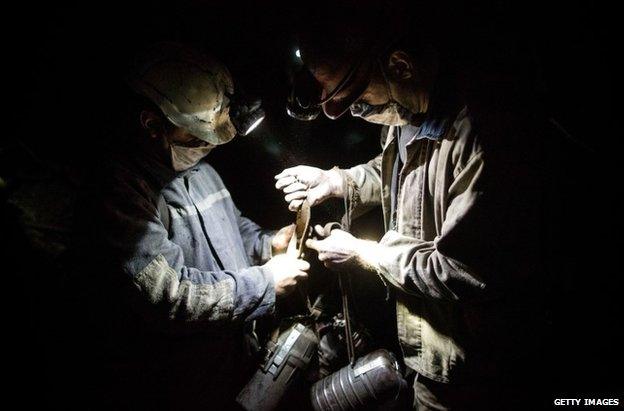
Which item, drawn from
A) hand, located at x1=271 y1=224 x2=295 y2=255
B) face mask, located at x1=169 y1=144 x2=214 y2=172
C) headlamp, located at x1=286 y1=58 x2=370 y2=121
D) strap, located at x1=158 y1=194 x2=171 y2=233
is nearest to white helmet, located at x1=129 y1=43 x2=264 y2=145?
face mask, located at x1=169 y1=144 x2=214 y2=172

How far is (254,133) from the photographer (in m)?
3.97

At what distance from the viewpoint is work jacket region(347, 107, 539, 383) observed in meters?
1.91

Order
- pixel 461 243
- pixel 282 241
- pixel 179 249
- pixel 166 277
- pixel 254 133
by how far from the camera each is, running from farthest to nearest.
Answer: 1. pixel 254 133
2. pixel 282 241
3. pixel 179 249
4. pixel 166 277
5. pixel 461 243

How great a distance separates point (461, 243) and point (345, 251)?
1038mm

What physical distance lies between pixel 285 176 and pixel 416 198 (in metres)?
1.36

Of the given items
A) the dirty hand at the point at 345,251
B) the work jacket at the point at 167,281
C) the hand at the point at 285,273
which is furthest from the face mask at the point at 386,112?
the work jacket at the point at 167,281

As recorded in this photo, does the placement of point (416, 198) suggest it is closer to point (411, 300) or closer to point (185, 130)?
point (411, 300)

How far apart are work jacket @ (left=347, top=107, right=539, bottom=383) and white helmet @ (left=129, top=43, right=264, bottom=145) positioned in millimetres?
1496

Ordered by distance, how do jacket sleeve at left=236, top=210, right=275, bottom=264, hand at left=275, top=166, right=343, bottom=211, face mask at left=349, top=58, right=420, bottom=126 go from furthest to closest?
jacket sleeve at left=236, top=210, right=275, bottom=264 < hand at left=275, top=166, right=343, bottom=211 < face mask at left=349, top=58, right=420, bottom=126

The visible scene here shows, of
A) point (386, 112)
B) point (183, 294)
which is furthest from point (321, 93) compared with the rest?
point (183, 294)

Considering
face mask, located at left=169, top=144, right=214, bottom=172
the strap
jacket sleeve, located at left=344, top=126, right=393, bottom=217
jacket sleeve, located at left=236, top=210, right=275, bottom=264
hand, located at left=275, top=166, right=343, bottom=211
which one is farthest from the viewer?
jacket sleeve, located at left=236, top=210, right=275, bottom=264

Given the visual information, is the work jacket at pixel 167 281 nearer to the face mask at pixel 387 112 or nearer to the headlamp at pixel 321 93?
the headlamp at pixel 321 93

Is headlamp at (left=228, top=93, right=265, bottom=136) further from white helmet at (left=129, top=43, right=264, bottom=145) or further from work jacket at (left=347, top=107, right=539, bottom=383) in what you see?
work jacket at (left=347, top=107, right=539, bottom=383)

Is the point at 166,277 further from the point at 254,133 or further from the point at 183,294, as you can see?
the point at 254,133
